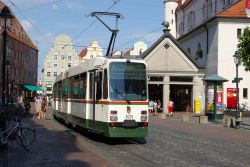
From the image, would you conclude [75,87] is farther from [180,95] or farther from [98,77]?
[180,95]

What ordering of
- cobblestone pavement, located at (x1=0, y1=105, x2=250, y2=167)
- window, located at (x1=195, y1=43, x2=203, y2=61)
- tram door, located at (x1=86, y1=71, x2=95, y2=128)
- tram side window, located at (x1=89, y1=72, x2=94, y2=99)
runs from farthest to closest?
window, located at (x1=195, y1=43, x2=203, y2=61) → tram side window, located at (x1=89, y1=72, x2=94, y2=99) → tram door, located at (x1=86, y1=71, x2=95, y2=128) → cobblestone pavement, located at (x1=0, y1=105, x2=250, y2=167)

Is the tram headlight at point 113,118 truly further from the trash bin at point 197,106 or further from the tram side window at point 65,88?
the trash bin at point 197,106

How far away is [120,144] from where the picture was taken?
17578mm

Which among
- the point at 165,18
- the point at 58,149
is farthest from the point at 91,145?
the point at 165,18

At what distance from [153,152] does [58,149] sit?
3.02m

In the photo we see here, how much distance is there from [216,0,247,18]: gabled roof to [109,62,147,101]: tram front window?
38.0m

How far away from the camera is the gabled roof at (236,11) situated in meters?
53.3

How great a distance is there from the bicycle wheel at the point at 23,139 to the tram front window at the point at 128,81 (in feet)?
12.2

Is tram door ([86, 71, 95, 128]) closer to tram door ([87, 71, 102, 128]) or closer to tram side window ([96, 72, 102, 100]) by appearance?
tram door ([87, 71, 102, 128])

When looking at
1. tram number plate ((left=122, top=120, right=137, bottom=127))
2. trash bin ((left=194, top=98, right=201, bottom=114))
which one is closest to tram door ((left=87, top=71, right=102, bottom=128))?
tram number plate ((left=122, top=120, right=137, bottom=127))

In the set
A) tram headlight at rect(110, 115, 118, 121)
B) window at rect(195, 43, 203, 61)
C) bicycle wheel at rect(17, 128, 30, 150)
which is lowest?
bicycle wheel at rect(17, 128, 30, 150)

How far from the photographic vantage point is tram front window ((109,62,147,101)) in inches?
666

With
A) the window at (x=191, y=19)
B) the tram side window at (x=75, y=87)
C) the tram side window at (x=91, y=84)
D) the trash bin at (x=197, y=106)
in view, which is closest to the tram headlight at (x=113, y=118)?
the tram side window at (x=91, y=84)

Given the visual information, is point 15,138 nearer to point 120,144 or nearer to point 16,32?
point 120,144
